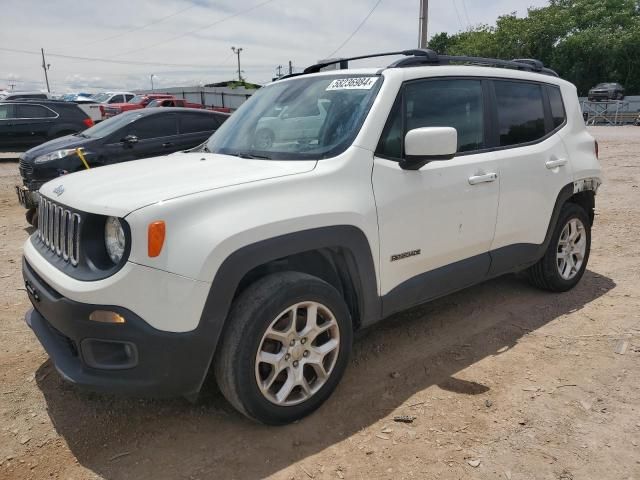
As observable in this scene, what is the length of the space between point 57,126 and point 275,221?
42.7 feet

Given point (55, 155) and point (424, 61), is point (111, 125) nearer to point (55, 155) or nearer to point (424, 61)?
point (55, 155)

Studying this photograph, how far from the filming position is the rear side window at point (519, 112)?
12.4 feet

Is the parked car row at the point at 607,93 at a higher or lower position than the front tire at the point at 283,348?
higher

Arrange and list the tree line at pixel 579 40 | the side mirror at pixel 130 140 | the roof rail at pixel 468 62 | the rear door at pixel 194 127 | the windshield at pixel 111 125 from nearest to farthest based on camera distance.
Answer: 1. the roof rail at pixel 468 62
2. the side mirror at pixel 130 140
3. the windshield at pixel 111 125
4. the rear door at pixel 194 127
5. the tree line at pixel 579 40

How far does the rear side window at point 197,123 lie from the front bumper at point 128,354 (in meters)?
6.69

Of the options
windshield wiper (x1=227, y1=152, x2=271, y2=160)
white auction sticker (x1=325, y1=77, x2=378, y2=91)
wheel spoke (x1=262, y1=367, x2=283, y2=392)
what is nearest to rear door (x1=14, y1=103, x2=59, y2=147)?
windshield wiper (x1=227, y1=152, x2=271, y2=160)

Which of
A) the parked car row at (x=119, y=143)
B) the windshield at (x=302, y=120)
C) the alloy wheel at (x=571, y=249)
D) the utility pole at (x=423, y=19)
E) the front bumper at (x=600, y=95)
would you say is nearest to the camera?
the windshield at (x=302, y=120)

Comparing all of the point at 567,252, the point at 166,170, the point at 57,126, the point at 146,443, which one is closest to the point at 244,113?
the point at 166,170

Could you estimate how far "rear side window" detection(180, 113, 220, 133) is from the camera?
871 centimetres

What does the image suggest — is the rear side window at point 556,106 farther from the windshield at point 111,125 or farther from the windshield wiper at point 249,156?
Answer: the windshield at point 111,125

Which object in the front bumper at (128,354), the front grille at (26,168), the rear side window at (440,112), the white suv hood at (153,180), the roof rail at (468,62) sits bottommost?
the front bumper at (128,354)

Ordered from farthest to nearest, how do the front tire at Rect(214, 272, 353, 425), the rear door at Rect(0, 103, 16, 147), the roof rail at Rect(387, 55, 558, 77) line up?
the rear door at Rect(0, 103, 16, 147), the roof rail at Rect(387, 55, 558, 77), the front tire at Rect(214, 272, 353, 425)

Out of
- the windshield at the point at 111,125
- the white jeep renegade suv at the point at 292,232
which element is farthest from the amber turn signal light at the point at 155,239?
the windshield at the point at 111,125

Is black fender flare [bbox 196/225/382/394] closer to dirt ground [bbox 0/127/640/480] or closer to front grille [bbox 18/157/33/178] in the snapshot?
dirt ground [bbox 0/127/640/480]
